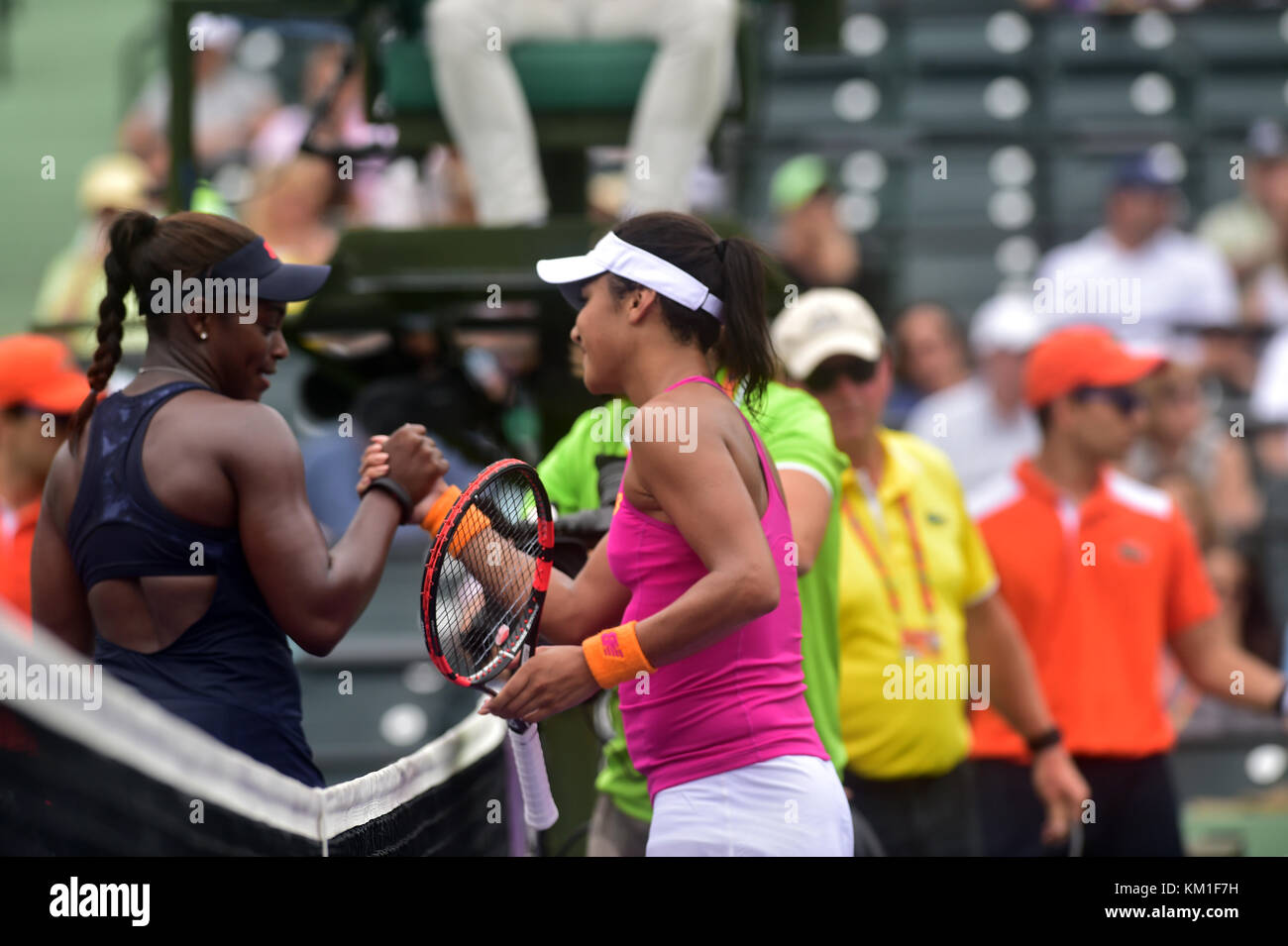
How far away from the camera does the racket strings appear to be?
238 centimetres

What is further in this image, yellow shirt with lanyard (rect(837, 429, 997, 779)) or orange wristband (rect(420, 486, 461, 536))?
yellow shirt with lanyard (rect(837, 429, 997, 779))

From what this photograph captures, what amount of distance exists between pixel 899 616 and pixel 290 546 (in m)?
1.60

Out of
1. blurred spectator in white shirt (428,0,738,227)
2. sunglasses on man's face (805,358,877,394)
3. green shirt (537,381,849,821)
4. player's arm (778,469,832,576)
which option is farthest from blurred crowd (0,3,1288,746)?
player's arm (778,469,832,576)

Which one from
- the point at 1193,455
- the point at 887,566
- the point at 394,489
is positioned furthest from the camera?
the point at 1193,455

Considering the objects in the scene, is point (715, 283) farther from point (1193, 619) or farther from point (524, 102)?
point (1193, 619)

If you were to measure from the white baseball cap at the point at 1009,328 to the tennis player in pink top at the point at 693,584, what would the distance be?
3843 mm

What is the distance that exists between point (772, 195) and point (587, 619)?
218 inches

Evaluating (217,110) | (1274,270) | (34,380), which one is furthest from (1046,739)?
(217,110)

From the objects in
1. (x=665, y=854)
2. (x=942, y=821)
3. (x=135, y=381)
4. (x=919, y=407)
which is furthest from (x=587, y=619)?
(x=919, y=407)

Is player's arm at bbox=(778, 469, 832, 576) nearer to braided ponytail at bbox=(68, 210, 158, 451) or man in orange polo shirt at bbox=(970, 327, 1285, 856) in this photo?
braided ponytail at bbox=(68, 210, 158, 451)

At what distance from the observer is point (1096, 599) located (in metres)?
4.29

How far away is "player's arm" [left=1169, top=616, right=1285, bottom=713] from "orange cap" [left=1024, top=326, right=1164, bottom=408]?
652 mm
